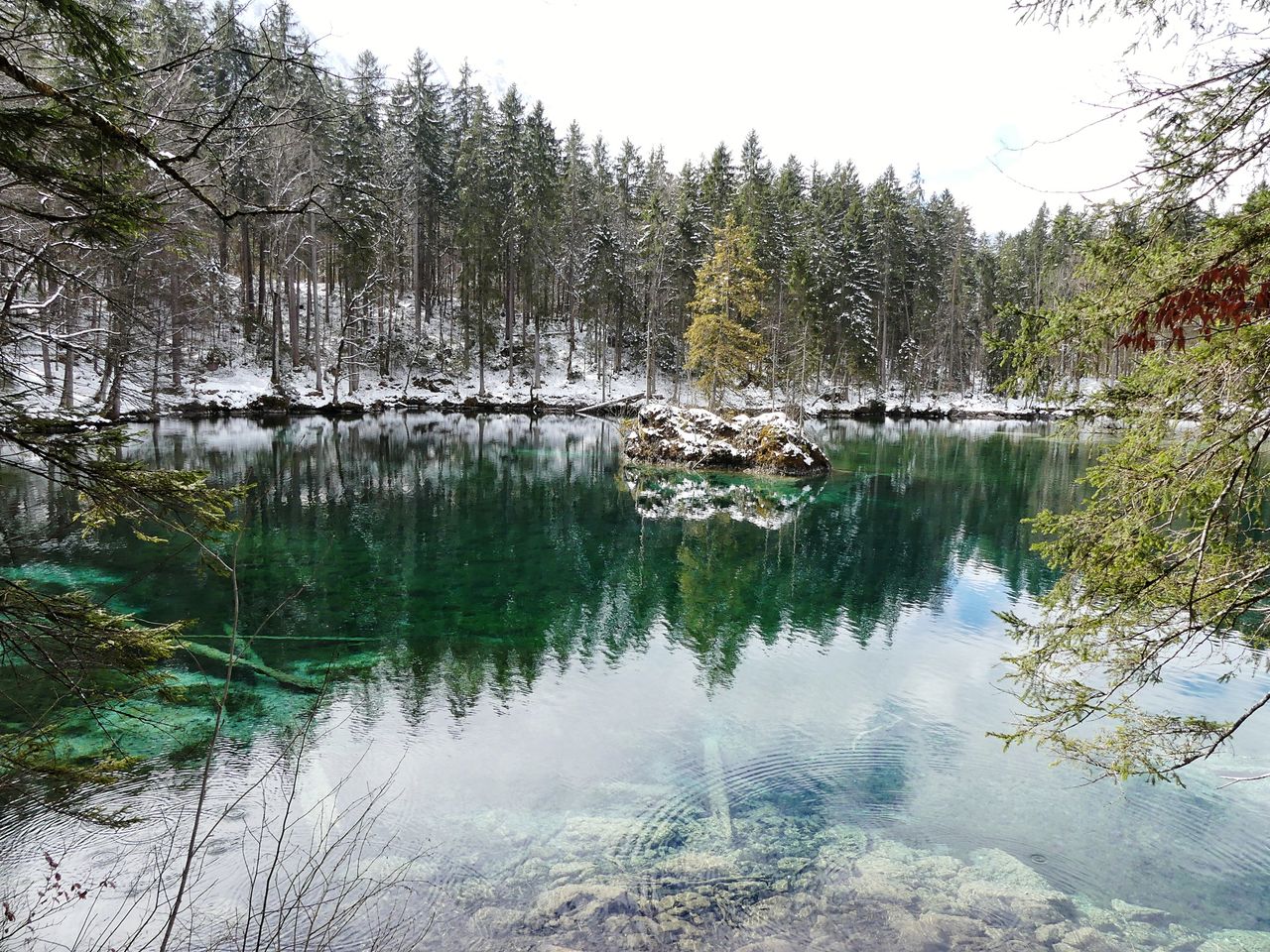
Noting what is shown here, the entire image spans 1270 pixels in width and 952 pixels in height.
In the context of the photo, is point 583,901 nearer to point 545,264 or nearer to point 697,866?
point 697,866

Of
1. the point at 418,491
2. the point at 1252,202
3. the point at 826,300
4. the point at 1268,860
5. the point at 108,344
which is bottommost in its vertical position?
the point at 1268,860

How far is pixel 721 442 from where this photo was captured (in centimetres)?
2797

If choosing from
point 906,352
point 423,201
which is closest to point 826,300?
point 906,352

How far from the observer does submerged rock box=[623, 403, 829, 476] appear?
2683 centimetres

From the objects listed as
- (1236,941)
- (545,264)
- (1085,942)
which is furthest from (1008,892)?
(545,264)

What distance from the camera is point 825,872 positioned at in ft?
18.0

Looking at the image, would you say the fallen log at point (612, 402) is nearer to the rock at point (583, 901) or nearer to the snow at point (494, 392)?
the snow at point (494, 392)

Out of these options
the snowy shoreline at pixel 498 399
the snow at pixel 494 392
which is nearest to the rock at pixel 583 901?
the snow at pixel 494 392

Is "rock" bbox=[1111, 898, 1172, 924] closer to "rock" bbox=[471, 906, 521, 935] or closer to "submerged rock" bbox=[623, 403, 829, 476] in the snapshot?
"rock" bbox=[471, 906, 521, 935]

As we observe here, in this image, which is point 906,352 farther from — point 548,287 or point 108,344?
point 108,344

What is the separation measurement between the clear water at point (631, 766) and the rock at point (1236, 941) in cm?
3

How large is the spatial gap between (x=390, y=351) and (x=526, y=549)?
124ft

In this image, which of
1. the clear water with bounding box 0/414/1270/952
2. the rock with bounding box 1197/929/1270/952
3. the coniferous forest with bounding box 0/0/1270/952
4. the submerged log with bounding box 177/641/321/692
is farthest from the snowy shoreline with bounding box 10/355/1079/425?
the rock with bounding box 1197/929/1270/952

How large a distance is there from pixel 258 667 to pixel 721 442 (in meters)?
21.3
